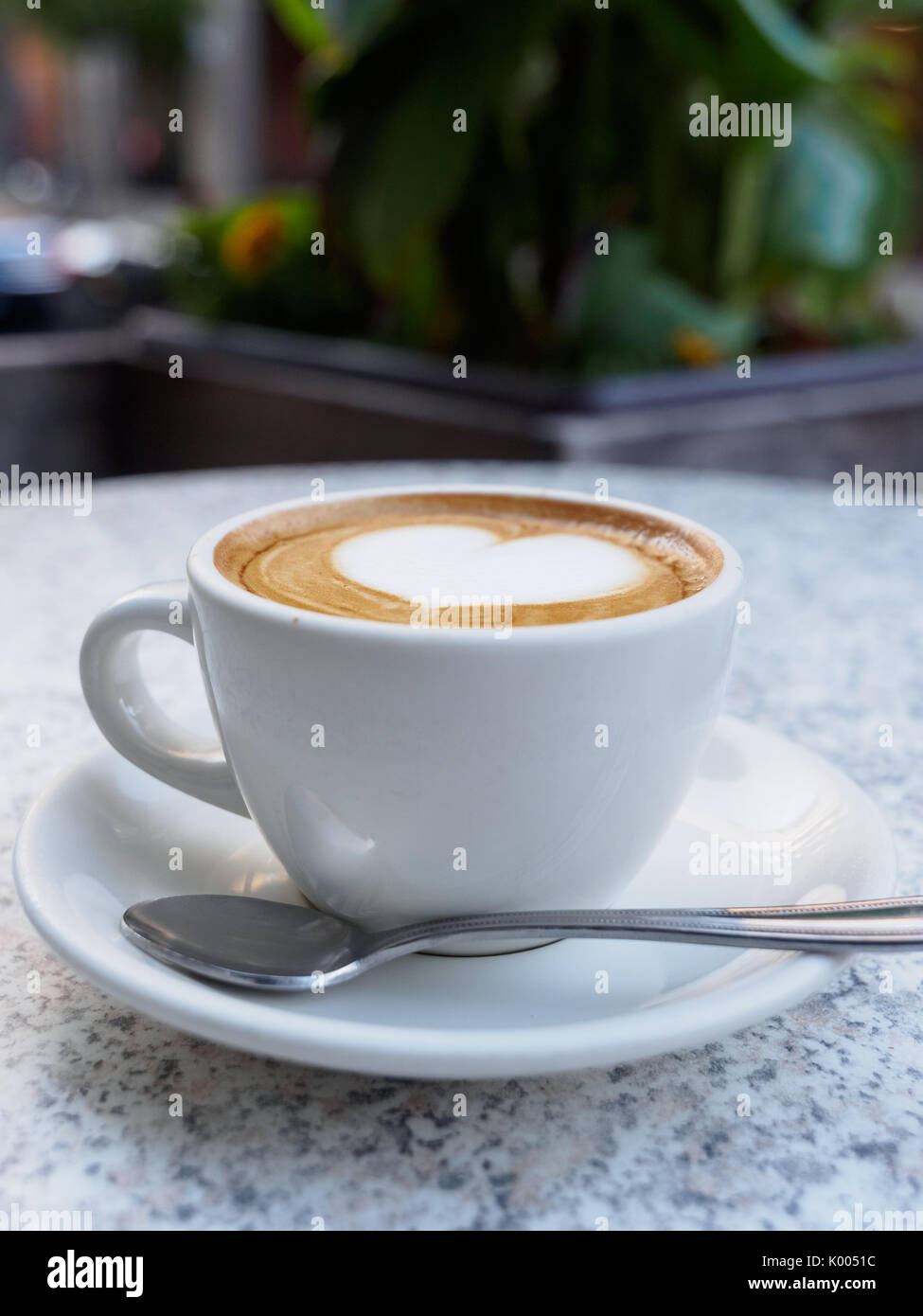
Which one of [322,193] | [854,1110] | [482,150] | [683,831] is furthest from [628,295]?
[854,1110]

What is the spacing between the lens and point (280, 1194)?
0.30 metres

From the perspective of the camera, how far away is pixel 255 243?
2.15 m

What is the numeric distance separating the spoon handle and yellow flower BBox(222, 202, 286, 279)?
1947mm

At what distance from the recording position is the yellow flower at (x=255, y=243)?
2.14m

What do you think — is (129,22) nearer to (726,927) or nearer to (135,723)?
(135,723)

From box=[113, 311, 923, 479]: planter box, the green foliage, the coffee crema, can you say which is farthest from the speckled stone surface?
the green foliage

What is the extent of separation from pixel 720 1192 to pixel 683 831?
17 centimetres

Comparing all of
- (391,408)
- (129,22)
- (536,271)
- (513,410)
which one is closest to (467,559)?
(513,410)

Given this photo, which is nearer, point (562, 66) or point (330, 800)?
point (330, 800)

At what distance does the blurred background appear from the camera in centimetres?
167

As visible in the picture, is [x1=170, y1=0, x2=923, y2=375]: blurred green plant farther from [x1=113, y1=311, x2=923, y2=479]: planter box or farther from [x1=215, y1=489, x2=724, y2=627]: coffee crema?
[x1=215, y1=489, x2=724, y2=627]: coffee crema

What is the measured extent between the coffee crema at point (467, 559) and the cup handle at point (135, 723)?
0.16 ft
